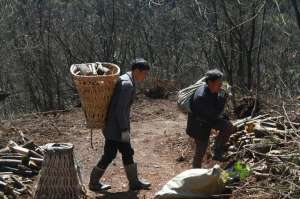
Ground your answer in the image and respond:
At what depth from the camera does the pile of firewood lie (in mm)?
6789

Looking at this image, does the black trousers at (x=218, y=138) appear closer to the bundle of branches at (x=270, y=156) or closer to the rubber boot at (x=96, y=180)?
the bundle of branches at (x=270, y=156)

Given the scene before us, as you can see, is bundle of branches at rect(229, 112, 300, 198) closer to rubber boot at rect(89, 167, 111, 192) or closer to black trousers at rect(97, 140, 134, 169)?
black trousers at rect(97, 140, 134, 169)

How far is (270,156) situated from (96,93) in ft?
7.11

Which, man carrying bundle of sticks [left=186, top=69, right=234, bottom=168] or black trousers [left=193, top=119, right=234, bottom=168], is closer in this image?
man carrying bundle of sticks [left=186, top=69, right=234, bottom=168]

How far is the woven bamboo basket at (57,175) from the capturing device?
632 centimetres

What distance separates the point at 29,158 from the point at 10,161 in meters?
0.31

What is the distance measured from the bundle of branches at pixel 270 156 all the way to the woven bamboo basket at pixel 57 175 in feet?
6.15

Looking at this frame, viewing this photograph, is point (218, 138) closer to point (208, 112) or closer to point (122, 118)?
point (208, 112)

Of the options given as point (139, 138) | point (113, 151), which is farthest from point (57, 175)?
point (139, 138)

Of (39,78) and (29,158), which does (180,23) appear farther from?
(29,158)

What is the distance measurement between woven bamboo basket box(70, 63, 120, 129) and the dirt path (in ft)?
3.26

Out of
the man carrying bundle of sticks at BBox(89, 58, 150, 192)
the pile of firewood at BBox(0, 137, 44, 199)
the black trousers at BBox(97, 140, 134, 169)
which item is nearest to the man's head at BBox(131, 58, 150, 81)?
the man carrying bundle of sticks at BBox(89, 58, 150, 192)

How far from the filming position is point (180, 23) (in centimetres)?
2489

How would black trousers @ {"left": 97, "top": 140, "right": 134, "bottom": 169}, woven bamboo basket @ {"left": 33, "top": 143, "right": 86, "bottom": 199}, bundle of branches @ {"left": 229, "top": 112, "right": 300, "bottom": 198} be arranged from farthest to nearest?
black trousers @ {"left": 97, "top": 140, "right": 134, "bottom": 169} → woven bamboo basket @ {"left": 33, "top": 143, "right": 86, "bottom": 199} → bundle of branches @ {"left": 229, "top": 112, "right": 300, "bottom": 198}
